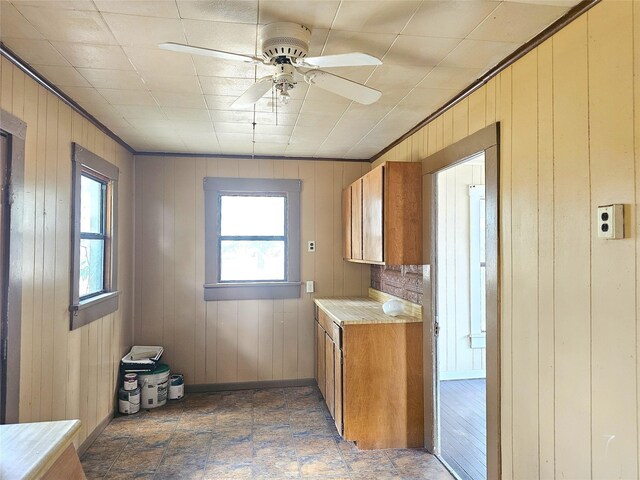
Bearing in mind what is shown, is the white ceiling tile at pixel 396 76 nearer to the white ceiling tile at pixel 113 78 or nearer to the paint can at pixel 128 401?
the white ceiling tile at pixel 113 78

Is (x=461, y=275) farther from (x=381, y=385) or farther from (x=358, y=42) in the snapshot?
(x=358, y=42)

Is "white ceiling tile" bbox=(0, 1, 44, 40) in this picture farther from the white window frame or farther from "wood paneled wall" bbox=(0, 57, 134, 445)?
the white window frame

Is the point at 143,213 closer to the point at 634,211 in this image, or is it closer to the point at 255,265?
the point at 255,265

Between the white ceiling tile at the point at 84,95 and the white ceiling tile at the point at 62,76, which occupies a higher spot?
the white ceiling tile at the point at 84,95

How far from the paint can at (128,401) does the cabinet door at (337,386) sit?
1744mm

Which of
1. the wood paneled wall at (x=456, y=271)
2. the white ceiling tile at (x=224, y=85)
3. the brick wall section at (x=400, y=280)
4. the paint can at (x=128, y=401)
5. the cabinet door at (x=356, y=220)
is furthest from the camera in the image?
the wood paneled wall at (x=456, y=271)

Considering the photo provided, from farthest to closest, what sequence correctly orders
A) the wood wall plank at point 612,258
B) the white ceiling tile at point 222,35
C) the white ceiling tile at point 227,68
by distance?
the white ceiling tile at point 227,68 < the white ceiling tile at point 222,35 < the wood wall plank at point 612,258

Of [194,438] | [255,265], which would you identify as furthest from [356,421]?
[255,265]

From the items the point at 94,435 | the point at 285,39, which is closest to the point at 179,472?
the point at 94,435

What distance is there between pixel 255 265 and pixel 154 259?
3.27 ft

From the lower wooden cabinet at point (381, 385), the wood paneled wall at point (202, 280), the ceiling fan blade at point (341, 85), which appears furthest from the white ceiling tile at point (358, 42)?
the wood paneled wall at point (202, 280)

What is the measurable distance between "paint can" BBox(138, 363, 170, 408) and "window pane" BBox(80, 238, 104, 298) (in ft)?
3.00

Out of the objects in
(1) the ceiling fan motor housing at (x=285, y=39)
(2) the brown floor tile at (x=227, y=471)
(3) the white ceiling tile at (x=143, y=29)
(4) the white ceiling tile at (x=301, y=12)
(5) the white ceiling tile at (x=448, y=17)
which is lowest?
(2) the brown floor tile at (x=227, y=471)

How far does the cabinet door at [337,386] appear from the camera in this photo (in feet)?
9.78
